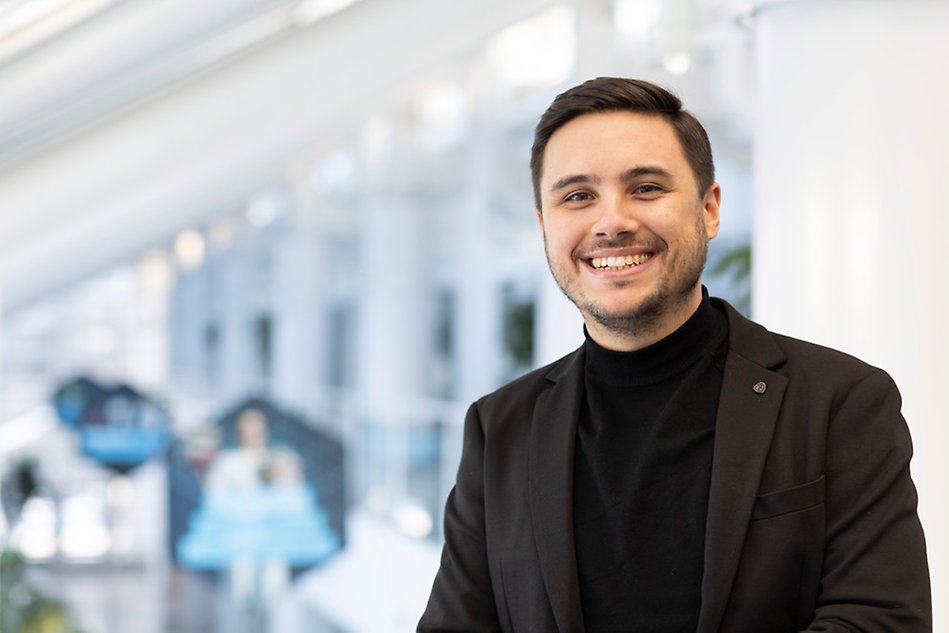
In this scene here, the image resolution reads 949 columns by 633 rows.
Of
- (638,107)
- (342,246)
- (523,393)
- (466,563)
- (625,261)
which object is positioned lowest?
(466,563)

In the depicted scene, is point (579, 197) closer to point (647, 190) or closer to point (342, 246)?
point (647, 190)

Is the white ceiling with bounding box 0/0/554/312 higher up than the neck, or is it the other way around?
the white ceiling with bounding box 0/0/554/312

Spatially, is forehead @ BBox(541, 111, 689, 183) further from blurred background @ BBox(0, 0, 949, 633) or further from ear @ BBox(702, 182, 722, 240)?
blurred background @ BBox(0, 0, 949, 633)

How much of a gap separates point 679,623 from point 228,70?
2648mm

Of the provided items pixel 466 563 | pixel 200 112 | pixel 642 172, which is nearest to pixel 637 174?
pixel 642 172

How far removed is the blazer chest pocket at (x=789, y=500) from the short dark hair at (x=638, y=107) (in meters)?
0.26

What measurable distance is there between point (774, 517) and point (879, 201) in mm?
885

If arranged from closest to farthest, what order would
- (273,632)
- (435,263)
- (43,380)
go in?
(435,263) < (273,632) < (43,380)

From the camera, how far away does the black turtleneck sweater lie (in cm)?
A: 108

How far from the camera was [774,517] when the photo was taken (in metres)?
1.04

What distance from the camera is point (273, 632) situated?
1098cm

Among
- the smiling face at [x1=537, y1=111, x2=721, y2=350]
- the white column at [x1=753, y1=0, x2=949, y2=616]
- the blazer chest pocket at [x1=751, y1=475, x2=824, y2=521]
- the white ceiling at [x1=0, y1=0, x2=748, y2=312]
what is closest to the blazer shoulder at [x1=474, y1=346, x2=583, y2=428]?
the smiling face at [x1=537, y1=111, x2=721, y2=350]

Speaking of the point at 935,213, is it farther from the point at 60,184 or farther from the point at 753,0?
the point at 60,184

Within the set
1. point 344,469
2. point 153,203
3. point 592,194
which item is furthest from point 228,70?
point 344,469
